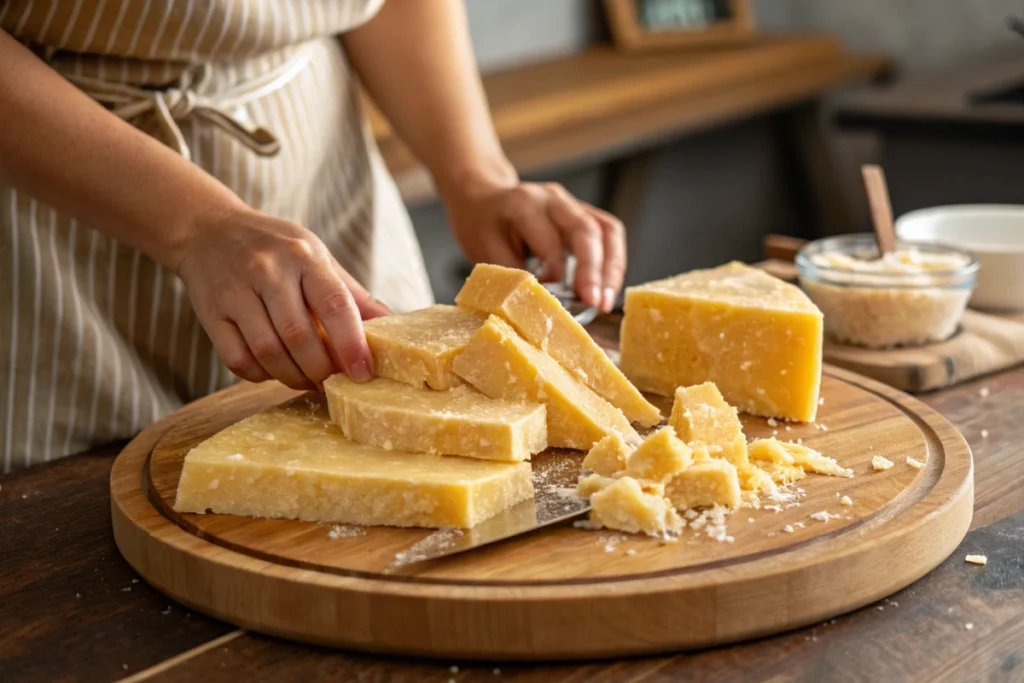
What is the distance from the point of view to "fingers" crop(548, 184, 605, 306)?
6.13 feet

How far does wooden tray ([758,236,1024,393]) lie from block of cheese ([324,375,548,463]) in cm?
62

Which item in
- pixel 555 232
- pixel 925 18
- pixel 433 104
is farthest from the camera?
pixel 925 18

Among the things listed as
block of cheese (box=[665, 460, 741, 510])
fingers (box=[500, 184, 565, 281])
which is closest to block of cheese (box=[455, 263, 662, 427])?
block of cheese (box=[665, 460, 741, 510])

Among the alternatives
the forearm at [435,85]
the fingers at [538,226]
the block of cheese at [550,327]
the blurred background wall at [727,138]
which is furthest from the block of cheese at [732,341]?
the blurred background wall at [727,138]

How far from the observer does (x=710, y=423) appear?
1.43m

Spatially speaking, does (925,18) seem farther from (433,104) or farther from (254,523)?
(254,523)

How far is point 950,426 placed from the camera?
1534 mm

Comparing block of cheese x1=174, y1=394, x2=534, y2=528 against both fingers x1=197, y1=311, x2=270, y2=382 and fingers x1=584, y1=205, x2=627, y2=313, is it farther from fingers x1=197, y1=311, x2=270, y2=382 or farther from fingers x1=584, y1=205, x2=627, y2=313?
fingers x1=584, y1=205, x2=627, y2=313

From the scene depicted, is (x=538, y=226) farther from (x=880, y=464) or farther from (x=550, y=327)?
(x=880, y=464)

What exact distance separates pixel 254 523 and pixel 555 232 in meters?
0.79

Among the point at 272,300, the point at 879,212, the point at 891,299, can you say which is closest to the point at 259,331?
the point at 272,300

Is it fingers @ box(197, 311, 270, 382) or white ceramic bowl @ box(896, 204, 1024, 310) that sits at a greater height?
fingers @ box(197, 311, 270, 382)

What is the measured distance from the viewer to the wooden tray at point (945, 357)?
6.01ft

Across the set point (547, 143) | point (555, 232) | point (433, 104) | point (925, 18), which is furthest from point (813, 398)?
point (925, 18)
